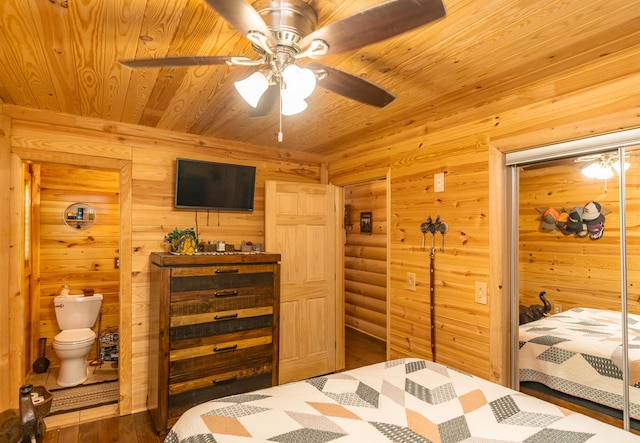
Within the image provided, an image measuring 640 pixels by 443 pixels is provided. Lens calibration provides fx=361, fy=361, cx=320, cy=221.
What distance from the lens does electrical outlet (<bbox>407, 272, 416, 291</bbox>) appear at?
288cm

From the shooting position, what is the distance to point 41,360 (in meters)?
3.68

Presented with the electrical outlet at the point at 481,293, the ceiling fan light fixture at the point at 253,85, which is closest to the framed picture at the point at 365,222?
the electrical outlet at the point at 481,293

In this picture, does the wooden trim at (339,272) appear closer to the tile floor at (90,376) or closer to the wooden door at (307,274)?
the wooden door at (307,274)

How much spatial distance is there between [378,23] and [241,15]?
0.40 m

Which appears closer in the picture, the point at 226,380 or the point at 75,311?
the point at 226,380

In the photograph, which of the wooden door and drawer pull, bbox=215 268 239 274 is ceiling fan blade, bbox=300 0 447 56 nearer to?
drawer pull, bbox=215 268 239 274

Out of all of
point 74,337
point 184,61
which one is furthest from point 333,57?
point 74,337

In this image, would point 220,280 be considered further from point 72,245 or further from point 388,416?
point 72,245

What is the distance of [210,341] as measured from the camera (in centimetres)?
275

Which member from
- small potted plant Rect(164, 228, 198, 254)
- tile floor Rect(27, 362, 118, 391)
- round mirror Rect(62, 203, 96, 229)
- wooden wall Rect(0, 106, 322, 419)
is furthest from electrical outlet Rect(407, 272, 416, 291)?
round mirror Rect(62, 203, 96, 229)

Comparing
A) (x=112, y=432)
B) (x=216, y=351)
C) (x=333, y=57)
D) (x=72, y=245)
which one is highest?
(x=333, y=57)

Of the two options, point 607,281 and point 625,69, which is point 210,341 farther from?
point 625,69

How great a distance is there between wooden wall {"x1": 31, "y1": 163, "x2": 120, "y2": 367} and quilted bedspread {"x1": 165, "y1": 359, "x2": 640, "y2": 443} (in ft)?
10.1

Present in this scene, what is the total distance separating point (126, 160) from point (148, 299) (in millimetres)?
1185
